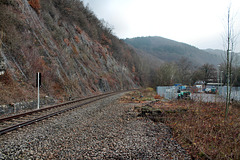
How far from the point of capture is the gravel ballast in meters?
4.12

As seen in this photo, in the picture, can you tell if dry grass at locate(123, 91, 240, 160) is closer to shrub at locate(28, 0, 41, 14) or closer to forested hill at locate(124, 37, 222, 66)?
shrub at locate(28, 0, 41, 14)

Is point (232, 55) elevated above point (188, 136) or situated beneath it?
elevated above

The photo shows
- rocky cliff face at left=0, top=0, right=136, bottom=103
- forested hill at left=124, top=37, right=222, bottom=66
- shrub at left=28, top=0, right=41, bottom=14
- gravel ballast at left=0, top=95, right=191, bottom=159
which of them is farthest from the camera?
forested hill at left=124, top=37, right=222, bottom=66

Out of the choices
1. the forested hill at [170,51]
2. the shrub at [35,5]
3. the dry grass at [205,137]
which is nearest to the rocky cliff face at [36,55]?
the shrub at [35,5]

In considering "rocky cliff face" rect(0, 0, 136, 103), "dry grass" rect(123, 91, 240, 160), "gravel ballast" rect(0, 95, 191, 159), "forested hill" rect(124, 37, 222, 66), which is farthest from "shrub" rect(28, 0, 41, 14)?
"forested hill" rect(124, 37, 222, 66)

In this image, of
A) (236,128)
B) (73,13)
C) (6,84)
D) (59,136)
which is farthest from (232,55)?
(73,13)

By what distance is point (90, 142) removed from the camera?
193 inches

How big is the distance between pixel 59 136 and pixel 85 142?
3.39ft

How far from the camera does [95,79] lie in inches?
1015

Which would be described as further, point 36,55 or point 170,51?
point 170,51

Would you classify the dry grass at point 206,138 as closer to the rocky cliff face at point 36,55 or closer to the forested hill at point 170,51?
the rocky cliff face at point 36,55

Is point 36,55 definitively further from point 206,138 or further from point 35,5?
point 206,138

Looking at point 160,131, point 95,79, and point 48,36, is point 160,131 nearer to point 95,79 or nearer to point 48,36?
point 48,36

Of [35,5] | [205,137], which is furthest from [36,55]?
[205,137]
